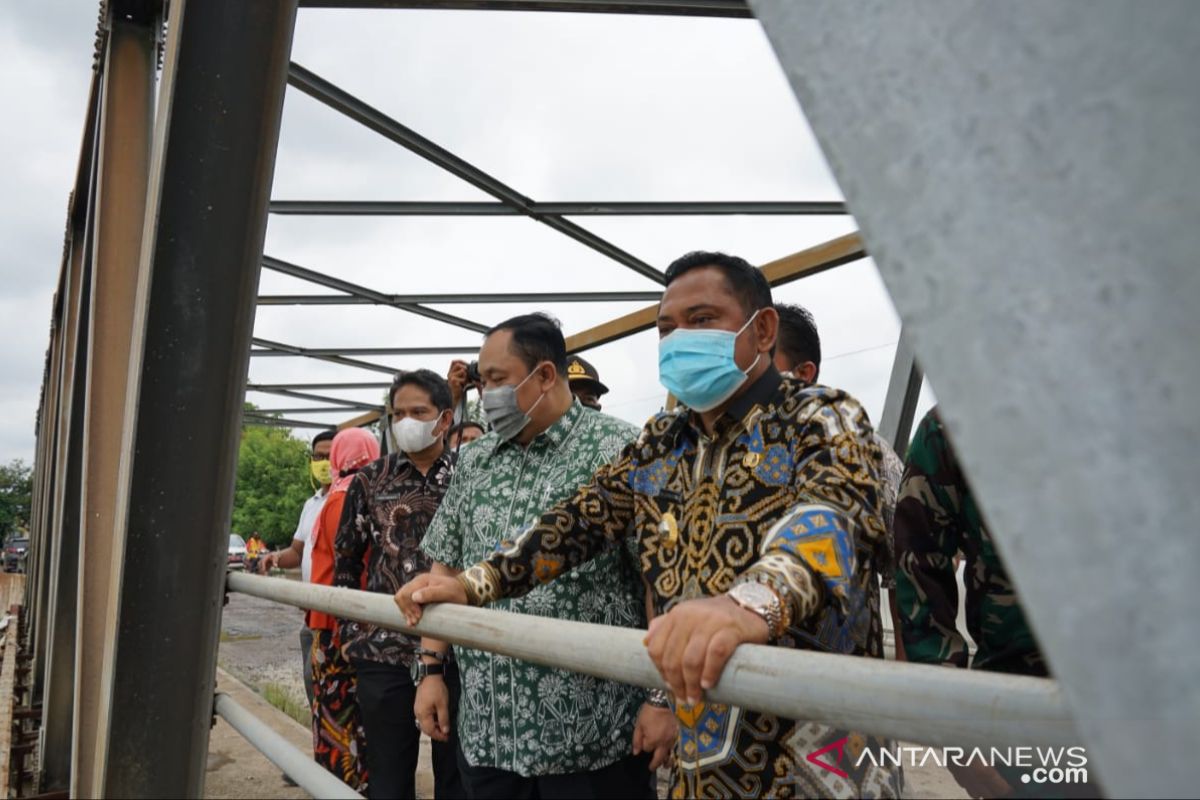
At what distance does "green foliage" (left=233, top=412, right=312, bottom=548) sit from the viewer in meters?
45.5

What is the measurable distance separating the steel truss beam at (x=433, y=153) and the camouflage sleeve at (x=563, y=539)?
2.75m

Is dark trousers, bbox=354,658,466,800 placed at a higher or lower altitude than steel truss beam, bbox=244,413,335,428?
lower

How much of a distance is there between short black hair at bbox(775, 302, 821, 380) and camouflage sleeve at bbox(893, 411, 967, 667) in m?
1.27

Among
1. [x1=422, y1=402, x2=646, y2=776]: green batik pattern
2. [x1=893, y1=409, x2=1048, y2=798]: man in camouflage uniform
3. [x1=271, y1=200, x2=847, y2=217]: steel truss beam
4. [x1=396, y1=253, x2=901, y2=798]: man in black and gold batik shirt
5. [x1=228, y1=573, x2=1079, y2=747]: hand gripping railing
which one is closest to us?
[x1=228, y1=573, x2=1079, y2=747]: hand gripping railing

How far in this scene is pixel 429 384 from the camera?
12.4 feet

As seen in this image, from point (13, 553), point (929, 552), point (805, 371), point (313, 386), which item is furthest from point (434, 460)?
point (13, 553)

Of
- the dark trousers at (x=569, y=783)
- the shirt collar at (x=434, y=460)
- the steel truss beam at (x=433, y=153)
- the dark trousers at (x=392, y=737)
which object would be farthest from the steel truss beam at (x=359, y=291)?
the dark trousers at (x=569, y=783)

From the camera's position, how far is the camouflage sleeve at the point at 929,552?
5.31 feet

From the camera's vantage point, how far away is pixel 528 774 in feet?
7.67

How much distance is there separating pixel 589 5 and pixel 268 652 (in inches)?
386

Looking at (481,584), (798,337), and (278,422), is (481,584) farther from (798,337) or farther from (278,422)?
(278,422)

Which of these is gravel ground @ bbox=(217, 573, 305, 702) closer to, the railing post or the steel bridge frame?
the steel bridge frame

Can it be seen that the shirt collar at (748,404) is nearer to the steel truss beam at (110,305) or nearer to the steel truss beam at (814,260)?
the steel truss beam at (110,305)

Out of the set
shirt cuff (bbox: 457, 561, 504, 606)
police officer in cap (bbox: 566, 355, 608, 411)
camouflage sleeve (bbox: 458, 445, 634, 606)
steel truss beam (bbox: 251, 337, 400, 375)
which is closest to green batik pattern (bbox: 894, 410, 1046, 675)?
camouflage sleeve (bbox: 458, 445, 634, 606)
